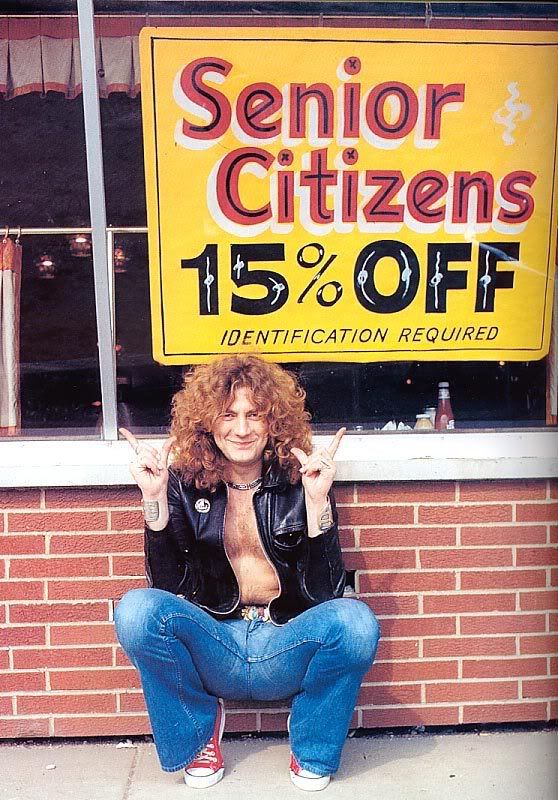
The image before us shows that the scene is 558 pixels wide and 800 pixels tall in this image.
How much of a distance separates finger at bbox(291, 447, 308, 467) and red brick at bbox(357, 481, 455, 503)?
1.30 feet

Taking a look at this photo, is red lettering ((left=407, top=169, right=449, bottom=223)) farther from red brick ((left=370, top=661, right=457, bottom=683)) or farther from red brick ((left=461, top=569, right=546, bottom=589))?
red brick ((left=370, top=661, right=457, bottom=683))

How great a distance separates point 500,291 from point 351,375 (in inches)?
26.0

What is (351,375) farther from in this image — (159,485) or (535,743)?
(535,743)

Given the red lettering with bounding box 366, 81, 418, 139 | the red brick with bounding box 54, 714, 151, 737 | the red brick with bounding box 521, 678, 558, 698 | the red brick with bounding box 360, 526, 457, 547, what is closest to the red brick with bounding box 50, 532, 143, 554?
the red brick with bounding box 54, 714, 151, 737

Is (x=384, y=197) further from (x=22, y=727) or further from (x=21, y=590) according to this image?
(x=22, y=727)

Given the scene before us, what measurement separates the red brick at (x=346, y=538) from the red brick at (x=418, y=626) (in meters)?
0.32

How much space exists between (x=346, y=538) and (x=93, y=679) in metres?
1.10

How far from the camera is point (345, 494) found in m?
3.72

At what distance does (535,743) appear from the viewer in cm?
375

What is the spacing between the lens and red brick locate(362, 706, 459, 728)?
3.80 metres

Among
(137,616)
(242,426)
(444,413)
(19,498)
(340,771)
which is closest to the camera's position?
(137,616)

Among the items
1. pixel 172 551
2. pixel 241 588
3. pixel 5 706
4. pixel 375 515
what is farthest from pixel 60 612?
pixel 375 515

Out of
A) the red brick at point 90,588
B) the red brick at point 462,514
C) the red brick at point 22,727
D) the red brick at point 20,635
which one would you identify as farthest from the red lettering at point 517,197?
the red brick at point 22,727

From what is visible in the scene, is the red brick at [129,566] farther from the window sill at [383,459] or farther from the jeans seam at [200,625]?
the jeans seam at [200,625]
